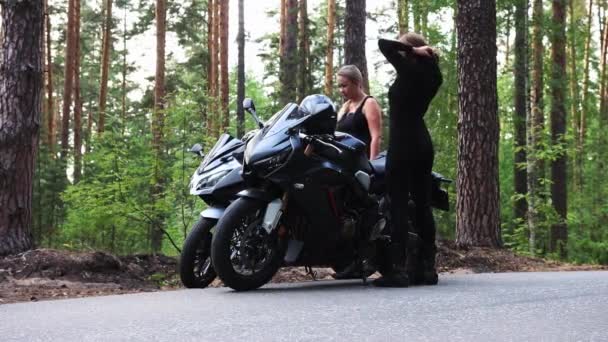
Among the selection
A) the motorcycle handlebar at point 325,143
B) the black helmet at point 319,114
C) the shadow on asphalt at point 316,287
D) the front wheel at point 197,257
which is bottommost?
the shadow on asphalt at point 316,287

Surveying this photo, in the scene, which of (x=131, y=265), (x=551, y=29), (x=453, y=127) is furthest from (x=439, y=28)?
(x=131, y=265)

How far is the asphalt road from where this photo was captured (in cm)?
386

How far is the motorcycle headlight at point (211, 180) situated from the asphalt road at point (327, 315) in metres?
0.83

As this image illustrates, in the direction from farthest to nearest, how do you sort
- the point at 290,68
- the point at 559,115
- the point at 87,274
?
the point at 290,68, the point at 559,115, the point at 87,274

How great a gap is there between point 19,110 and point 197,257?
3121 millimetres

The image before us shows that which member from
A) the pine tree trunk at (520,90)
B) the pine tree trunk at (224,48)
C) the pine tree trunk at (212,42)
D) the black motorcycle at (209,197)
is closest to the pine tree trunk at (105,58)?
the pine tree trunk at (212,42)

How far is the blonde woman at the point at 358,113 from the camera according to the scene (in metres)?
6.98

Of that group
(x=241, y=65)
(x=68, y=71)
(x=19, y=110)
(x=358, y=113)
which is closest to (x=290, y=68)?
(x=241, y=65)

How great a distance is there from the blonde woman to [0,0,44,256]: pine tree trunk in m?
3.40

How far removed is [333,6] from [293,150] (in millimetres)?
28789

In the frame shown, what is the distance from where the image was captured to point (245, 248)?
5.73 meters

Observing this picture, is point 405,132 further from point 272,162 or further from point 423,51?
point 272,162

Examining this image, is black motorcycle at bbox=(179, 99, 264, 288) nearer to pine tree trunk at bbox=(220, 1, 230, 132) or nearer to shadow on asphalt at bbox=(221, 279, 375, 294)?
shadow on asphalt at bbox=(221, 279, 375, 294)

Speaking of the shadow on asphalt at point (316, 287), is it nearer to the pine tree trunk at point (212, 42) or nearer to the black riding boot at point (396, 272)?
the black riding boot at point (396, 272)
